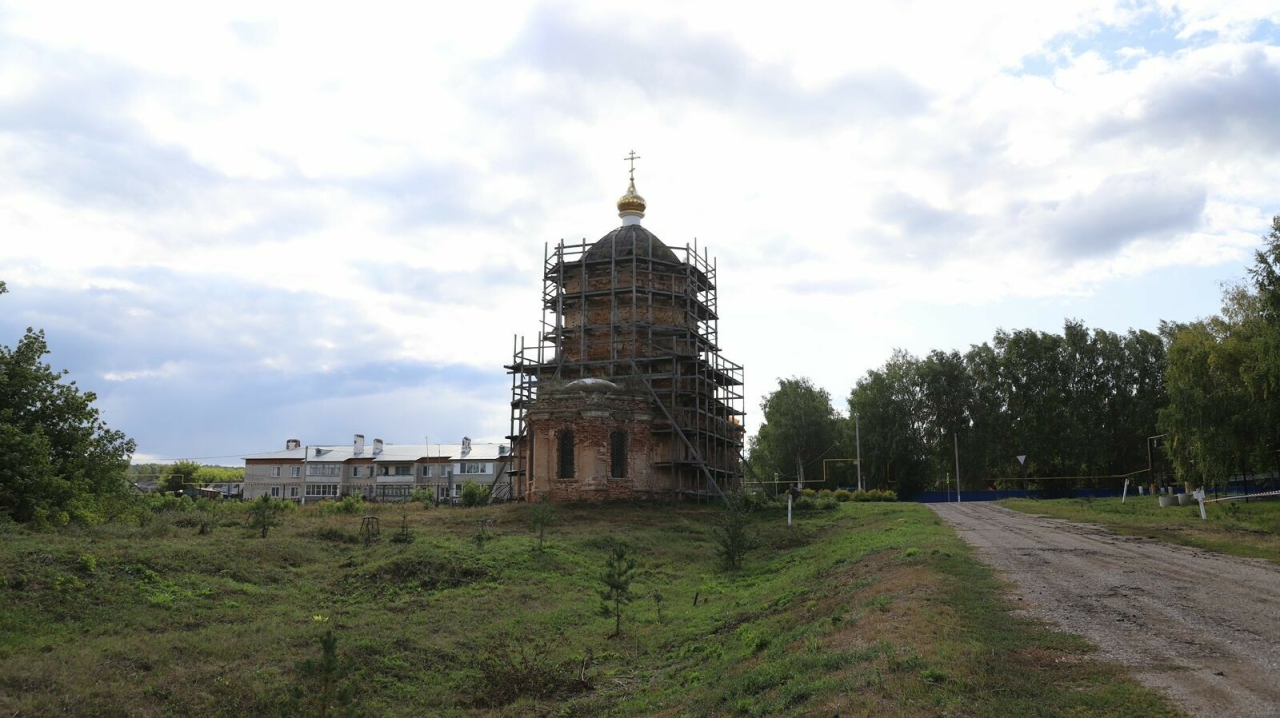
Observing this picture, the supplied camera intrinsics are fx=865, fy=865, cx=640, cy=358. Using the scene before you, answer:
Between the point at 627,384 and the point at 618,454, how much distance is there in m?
3.44

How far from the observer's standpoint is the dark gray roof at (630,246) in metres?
44.0

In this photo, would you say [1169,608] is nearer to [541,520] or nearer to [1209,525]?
[1209,525]

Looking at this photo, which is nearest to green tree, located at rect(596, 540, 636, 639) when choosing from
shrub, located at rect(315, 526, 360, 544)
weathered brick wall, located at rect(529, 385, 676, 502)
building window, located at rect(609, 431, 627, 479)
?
shrub, located at rect(315, 526, 360, 544)

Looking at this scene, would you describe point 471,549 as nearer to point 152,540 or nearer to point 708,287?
point 152,540

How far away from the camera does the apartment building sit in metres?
71.6

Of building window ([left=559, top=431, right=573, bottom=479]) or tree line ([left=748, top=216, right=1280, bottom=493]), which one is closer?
building window ([left=559, top=431, right=573, bottom=479])

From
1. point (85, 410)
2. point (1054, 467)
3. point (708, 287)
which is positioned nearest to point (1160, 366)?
point (1054, 467)

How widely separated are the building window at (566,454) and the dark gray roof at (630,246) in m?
10.4

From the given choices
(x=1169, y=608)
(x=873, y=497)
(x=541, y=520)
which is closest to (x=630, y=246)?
(x=873, y=497)

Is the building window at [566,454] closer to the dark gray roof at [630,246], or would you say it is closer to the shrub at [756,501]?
the shrub at [756,501]

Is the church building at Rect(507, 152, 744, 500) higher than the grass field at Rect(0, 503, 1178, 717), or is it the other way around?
the church building at Rect(507, 152, 744, 500)

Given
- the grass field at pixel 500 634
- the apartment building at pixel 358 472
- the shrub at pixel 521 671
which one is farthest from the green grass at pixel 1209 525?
the apartment building at pixel 358 472

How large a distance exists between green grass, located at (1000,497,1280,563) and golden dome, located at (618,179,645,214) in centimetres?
2485

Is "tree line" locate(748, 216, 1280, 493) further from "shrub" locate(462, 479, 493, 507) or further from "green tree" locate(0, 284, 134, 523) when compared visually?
"green tree" locate(0, 284, 134, 523)
